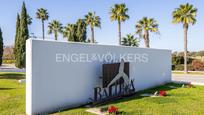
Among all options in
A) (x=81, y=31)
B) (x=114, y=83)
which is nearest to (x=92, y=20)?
(x=81, y=31)

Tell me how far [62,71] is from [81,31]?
1200 inches

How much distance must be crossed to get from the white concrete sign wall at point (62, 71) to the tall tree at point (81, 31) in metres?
25.8

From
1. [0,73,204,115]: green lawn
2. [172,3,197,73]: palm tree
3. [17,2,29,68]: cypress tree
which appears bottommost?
[0,73,204,115]: green lawn

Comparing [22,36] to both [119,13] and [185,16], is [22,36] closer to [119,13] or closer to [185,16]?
[119,13]

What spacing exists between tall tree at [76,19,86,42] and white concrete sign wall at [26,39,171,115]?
25814 millimetres

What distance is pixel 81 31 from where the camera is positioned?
3984cm

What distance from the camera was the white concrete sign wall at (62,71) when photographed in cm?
884

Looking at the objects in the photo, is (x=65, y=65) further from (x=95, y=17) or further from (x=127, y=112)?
(x=95, y=17)

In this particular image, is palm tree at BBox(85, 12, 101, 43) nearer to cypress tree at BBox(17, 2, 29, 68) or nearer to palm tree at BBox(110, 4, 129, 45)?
palm tree at BBox(110, 4, 129, 45)

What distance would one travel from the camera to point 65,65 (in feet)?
33.1

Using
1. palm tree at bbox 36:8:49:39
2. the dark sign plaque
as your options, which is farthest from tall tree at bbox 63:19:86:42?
the dark sign plaque

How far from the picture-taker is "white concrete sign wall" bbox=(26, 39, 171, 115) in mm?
8836

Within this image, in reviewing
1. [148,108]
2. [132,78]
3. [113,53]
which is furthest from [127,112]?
[132,78]

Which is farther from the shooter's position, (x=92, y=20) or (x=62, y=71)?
(x=92, y=20)
